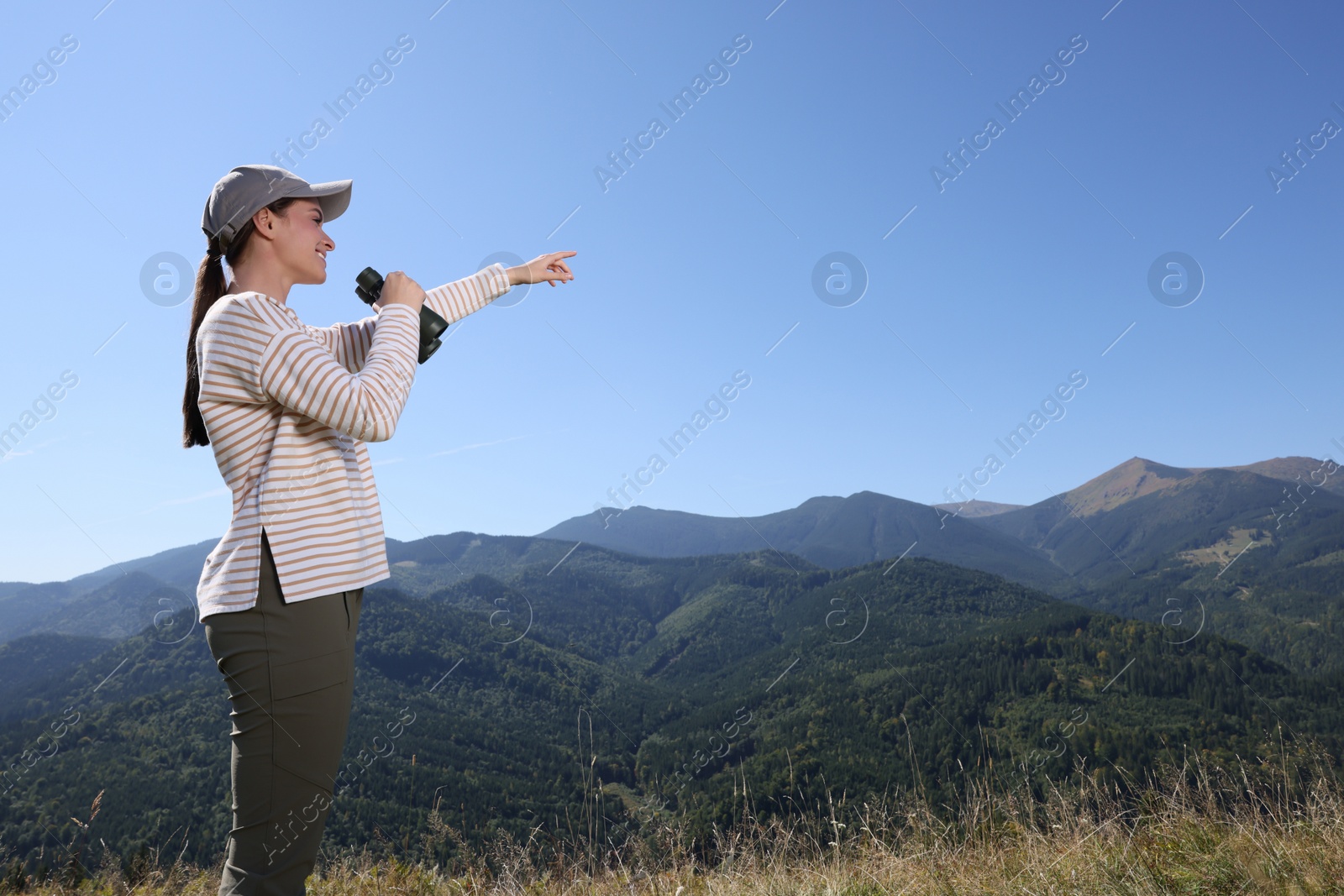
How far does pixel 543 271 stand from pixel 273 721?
1525 mm

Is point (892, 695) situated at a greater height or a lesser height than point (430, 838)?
lesser

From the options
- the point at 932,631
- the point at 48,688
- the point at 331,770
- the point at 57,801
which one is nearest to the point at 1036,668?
the point at 932,631

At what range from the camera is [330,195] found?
6.67 ft

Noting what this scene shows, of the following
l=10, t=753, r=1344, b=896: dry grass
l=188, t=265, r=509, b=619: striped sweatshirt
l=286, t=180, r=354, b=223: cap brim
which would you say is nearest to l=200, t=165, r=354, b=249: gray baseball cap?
l=286, t=180, r=354, b=223: cap brim

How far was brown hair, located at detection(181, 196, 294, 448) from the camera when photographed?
1942mm

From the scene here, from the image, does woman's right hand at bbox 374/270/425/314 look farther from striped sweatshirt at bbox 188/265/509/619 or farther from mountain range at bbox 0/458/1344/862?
mountain range at bbox 0/458/1344/862

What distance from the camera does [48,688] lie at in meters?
114

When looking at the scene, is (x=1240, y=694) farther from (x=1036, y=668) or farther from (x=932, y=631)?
(x=932, y=631)

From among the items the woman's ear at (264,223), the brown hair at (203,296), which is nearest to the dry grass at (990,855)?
the brown hair at (203,296)

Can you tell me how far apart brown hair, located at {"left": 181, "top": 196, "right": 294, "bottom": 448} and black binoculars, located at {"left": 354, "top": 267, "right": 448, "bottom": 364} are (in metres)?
0.27

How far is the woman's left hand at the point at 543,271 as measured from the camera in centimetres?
247

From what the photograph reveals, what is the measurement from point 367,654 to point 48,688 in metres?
45.0

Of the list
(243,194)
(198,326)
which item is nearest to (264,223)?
(243,194)

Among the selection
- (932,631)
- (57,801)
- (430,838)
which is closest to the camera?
(430,838)
